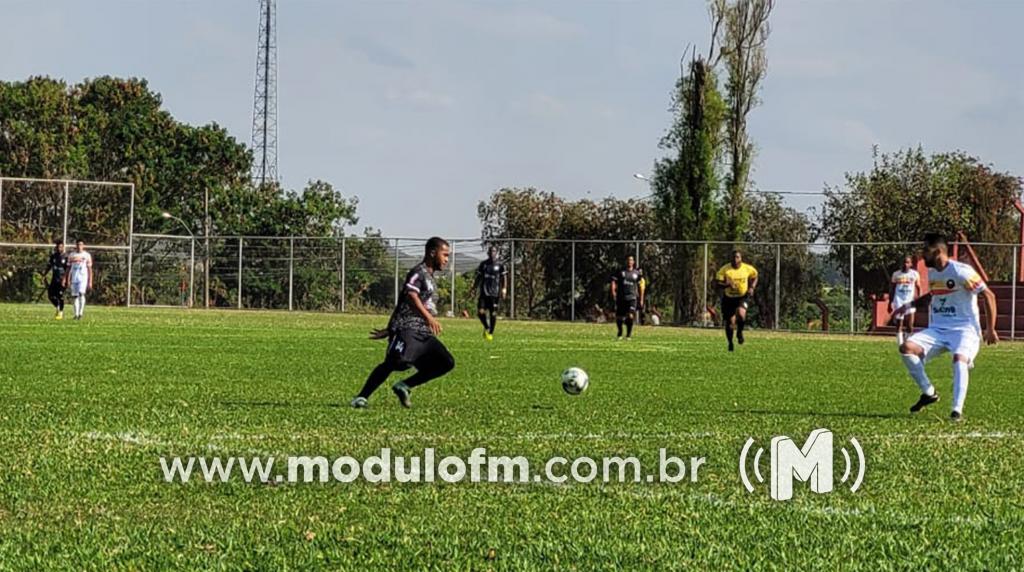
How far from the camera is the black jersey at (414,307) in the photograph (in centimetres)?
1252

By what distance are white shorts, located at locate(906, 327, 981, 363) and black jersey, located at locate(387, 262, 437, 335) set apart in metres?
4.61

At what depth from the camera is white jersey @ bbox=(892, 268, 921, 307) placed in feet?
90.3

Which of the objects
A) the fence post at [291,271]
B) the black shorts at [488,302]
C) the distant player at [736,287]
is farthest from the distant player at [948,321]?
the fence post at [291,271]

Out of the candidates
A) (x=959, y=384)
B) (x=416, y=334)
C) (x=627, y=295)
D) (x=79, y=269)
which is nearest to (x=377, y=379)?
(x=416, y=334)

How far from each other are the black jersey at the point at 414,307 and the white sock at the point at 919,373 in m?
4.52

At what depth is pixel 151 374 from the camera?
16.1 m

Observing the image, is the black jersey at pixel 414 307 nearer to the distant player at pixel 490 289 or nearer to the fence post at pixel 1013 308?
the distant player at pixel 490 289

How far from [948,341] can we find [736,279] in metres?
A: 14.5

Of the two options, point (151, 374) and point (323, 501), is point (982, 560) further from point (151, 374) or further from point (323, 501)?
point (151, 374)

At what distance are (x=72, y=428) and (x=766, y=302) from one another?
37.5m

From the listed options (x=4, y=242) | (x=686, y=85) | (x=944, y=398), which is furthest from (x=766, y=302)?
(x=944, y=398)

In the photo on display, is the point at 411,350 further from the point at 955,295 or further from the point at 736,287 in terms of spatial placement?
the point at 736,287

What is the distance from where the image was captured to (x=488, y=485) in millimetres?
7547

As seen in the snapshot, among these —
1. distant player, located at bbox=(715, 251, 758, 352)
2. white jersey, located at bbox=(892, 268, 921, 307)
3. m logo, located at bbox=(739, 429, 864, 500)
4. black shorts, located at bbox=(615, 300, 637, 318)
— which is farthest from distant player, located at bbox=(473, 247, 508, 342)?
m logo, located at bbox=(739, 429, 864, 500)
